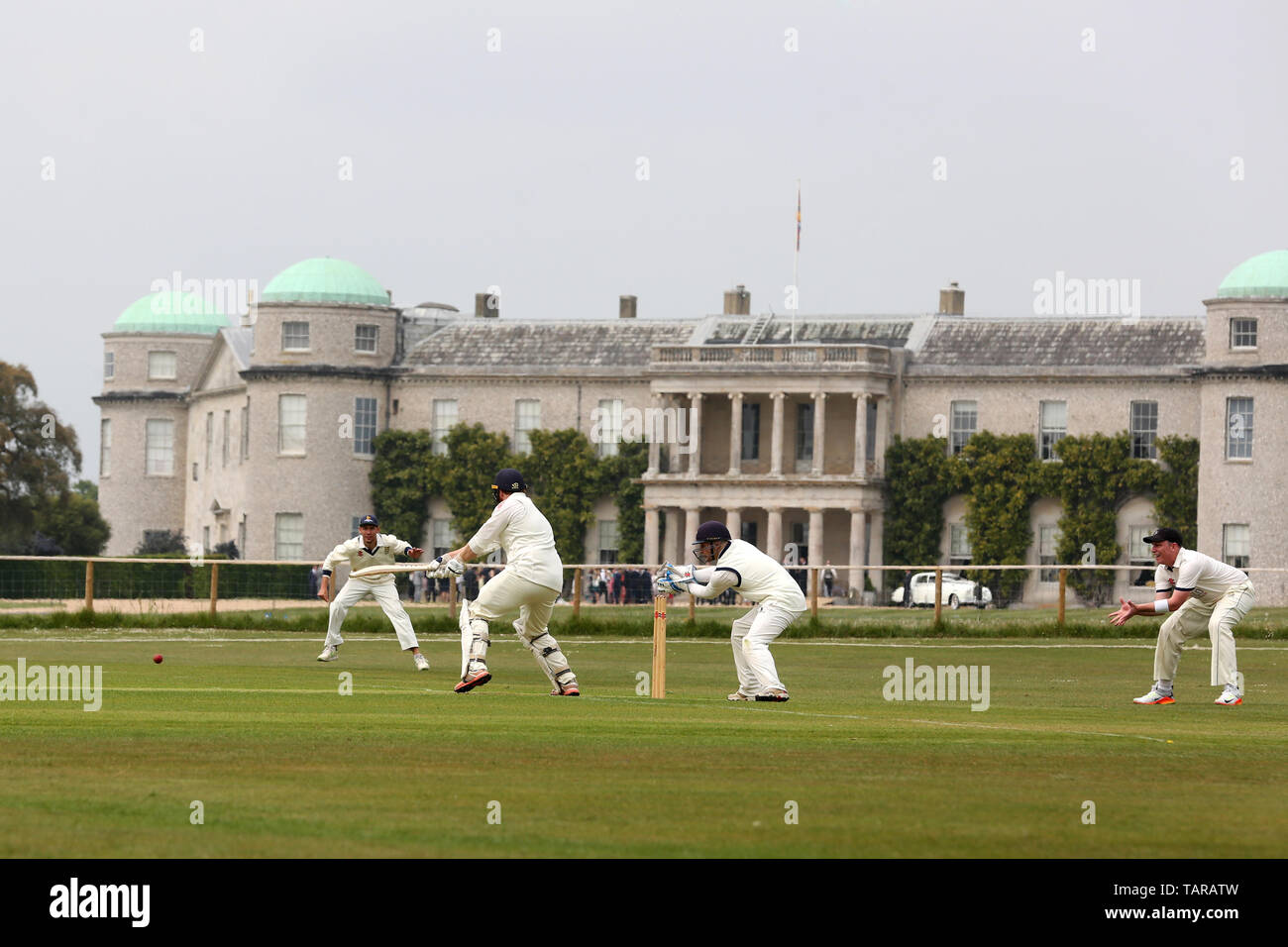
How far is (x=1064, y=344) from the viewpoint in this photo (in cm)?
7412

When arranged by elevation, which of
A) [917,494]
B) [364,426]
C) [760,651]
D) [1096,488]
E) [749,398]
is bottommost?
[760,651]

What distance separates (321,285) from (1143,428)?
29135 mm

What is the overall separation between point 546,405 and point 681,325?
5.95m

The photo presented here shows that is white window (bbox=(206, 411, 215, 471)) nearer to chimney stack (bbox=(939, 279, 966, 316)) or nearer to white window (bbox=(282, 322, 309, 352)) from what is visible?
white window (bbox=(282, 322, 309, 352))

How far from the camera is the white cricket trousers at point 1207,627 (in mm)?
20312

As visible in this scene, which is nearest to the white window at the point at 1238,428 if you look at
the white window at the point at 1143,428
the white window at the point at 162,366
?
the white window at the point at 1143,428

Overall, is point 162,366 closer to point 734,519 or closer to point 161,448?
point 161,448

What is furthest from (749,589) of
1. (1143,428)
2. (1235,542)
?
(1143,428)

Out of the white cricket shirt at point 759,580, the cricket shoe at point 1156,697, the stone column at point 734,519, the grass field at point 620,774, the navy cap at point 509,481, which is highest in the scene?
the navy cap at point 509,481

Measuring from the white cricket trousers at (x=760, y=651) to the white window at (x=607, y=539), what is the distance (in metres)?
58.6

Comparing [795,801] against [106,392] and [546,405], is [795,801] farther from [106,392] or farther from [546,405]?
[106,392]

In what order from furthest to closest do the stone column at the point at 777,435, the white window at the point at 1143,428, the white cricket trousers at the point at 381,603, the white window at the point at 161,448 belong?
the white window at the point at 161,448
the stone column at the point at 777,435
the white window at the point at 1143,428
the white cricket trousers at the point at 381,603

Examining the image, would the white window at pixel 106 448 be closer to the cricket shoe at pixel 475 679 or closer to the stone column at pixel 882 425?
the stone column at pixel 882 425
